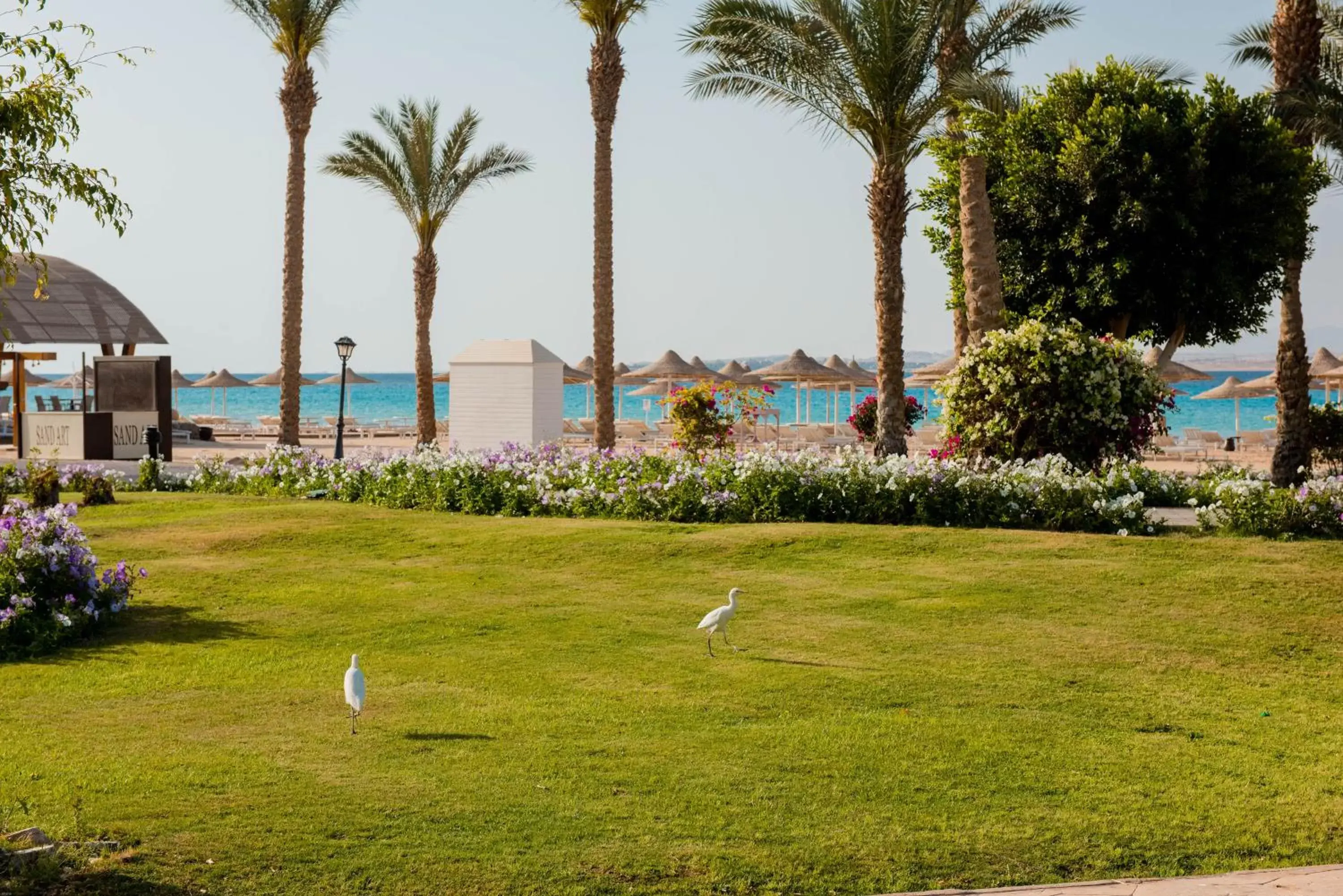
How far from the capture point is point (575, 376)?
4372 centimetres

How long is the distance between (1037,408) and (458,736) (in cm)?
1094

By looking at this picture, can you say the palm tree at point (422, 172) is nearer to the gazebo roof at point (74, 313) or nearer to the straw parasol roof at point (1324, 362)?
the gazebo roof at point (74, 313)

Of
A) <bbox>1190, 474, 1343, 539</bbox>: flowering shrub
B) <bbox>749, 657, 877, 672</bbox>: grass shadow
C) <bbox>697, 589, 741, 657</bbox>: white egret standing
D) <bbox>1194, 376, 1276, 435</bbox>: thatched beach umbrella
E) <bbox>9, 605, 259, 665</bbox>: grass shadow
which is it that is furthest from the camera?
<bbox>1194, 376, 1276, 435</bbox>: thatched beach umbrella

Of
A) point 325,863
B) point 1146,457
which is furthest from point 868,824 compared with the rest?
point 1146,457

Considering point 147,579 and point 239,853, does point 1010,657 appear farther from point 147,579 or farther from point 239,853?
point 147,579

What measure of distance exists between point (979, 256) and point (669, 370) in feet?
83.9

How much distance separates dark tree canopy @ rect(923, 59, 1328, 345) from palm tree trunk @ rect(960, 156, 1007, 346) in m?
1.14

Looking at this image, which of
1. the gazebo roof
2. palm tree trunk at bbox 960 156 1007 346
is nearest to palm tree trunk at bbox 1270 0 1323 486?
palm tree trunk at bbox 960 156 1007 346

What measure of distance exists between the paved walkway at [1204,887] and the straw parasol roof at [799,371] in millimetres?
35832

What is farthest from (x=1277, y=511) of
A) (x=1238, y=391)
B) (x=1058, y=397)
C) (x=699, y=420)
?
(x=1238, y=391)

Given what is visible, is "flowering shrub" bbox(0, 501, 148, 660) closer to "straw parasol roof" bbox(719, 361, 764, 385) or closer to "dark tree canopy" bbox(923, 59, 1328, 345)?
"dark tree canopy" bbox(923, 59, 1328, 345)

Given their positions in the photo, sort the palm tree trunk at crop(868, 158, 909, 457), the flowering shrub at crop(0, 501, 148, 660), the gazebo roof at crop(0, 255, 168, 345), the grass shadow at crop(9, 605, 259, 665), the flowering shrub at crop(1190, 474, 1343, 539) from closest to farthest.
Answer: the grass shadow at crop(9, 605, 259, 665)
the flowering shrub at crop(0, 501, 148, 660)
the flowering shrub at crop(1190, 474, 1343, 539)
the palm tree trunk at crop(868, 158, 909, 457)
the gazebo roof at crop(0, 255, 168, 345)

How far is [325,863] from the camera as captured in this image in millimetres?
5688

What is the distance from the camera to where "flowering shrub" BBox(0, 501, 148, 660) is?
10016 mm
